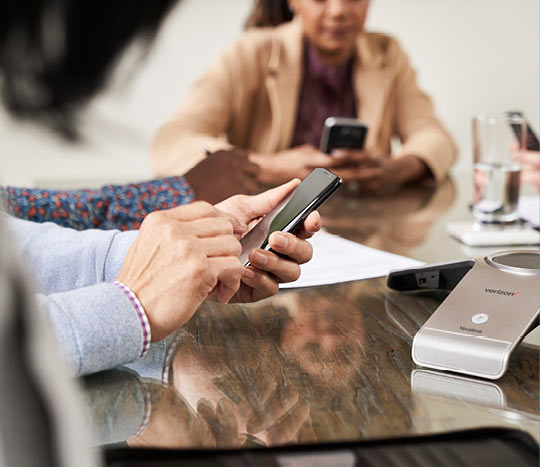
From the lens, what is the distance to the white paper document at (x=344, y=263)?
2.68 feet

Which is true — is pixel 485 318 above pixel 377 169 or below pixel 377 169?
above

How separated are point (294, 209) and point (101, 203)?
0.35m

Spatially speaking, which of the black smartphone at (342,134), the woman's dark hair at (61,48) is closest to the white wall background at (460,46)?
the black smartphone at (342,134)

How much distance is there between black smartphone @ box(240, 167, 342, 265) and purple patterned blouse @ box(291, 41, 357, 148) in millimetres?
1559

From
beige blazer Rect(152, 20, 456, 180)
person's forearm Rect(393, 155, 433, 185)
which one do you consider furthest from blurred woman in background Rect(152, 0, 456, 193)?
person's forearm Rect(393, 155, 433, 185)

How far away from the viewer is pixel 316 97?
7.59 feet

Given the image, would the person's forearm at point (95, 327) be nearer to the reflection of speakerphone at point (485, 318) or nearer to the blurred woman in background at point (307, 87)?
the reflection of speakerphone at point (485, 318)

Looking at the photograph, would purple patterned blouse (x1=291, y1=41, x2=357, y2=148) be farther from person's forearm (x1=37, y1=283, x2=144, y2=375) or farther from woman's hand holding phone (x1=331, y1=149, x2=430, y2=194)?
person's forearm (x1=37, y1=283, x2=144, y2=375)

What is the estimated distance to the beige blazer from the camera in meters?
2.15

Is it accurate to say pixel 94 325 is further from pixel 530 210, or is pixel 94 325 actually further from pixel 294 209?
pixel 530 210

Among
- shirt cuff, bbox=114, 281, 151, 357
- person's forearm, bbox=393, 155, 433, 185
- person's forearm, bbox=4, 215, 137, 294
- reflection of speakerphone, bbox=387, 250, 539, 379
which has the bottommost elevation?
person's forearm, bbox=393, 155, 433, 185

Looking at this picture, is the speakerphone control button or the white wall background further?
the white wall background

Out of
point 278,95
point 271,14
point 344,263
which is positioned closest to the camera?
point 344,263

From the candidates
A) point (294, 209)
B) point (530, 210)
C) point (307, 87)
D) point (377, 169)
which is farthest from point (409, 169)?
point (294, 209)
